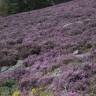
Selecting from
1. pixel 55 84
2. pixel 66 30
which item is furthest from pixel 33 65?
pixel 66 30

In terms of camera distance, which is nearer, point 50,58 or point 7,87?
point 7,87

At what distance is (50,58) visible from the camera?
524 inches

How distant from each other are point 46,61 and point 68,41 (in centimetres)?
291

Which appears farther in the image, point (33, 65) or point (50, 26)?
point (50, 26)

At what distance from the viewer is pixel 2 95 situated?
36.1 ft

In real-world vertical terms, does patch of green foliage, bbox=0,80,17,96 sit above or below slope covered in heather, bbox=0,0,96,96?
below

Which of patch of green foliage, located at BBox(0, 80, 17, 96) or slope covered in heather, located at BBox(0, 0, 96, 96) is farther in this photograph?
patch of green foliage, located at BBox(0, 80, 17, 96)

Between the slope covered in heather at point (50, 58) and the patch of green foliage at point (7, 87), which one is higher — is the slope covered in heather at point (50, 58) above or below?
above

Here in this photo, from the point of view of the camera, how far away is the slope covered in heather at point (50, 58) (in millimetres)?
10086

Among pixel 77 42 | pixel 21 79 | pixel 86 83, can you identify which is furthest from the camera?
pixel 77 42

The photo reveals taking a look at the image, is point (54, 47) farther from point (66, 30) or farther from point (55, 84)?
point (55, 84)

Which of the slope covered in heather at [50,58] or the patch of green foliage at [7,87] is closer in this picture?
the slope covered in heather at [50,58]

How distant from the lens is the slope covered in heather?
10.1 metres

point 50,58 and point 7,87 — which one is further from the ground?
point 50,58
